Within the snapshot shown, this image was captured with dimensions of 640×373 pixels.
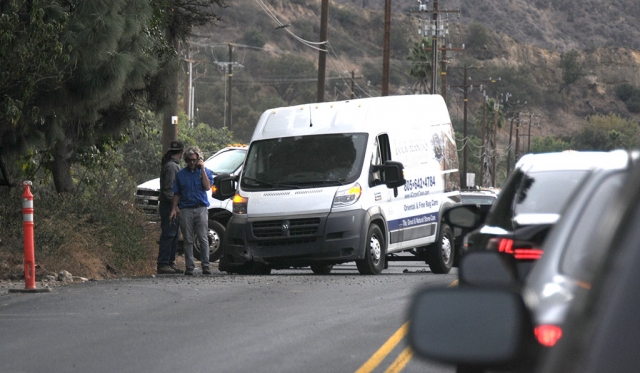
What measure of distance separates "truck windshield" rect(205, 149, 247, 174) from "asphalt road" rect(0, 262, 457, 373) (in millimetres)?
7977

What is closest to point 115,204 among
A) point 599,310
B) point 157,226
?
point 157,226

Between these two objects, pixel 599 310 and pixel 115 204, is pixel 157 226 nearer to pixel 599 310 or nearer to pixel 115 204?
pixel 115 204

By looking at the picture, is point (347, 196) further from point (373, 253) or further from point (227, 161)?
point (227, 161)

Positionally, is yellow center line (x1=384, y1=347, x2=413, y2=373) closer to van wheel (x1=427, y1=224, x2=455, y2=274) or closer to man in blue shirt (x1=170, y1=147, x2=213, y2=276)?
man in blue shirt (x1=170, y1=147, x2=213, y2=276)

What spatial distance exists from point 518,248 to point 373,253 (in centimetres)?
1053

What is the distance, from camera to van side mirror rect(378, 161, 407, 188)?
1748 centimetres

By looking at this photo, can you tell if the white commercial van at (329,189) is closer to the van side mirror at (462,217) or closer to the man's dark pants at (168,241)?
the man's dark pants at (168,241)

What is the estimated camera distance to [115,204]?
19.8m

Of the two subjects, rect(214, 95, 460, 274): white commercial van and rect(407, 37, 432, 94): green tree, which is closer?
rect(214, 95, 460, 274): white commercial van

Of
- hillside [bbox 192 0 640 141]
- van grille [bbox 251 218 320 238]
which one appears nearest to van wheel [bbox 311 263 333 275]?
van grille [bbox 251 218 320 238]

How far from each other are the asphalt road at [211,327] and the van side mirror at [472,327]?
6.01 meters

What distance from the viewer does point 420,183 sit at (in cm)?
1927

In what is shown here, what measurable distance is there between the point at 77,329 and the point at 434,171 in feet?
34.3

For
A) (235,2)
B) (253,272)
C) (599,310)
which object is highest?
Answer: (235,2)
